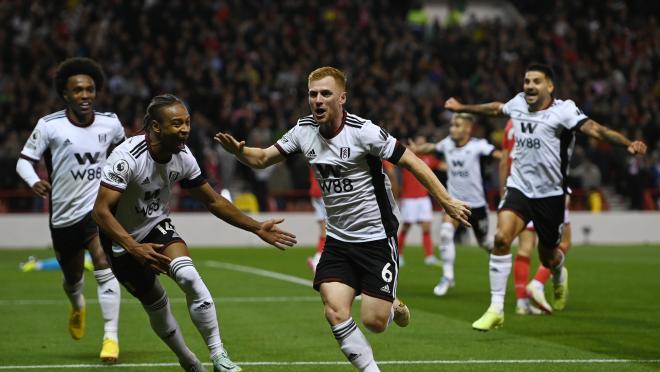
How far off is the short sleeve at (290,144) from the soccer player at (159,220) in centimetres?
64

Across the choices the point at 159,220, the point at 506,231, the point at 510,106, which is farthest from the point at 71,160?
the point at 510,106

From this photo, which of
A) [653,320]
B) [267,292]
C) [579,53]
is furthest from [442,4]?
[653,320]

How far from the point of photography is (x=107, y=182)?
8156 mm

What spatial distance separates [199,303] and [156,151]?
1218 millimetres

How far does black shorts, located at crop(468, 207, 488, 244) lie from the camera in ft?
53.1

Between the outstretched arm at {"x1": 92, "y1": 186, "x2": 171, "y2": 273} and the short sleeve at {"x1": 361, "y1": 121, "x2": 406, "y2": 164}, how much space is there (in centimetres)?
176

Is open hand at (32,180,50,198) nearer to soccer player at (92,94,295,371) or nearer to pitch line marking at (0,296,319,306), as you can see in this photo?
soccer player at (92,94,295,371)

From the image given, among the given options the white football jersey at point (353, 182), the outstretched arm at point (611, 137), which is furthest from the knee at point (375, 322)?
the outstretched arm at point (611, 137)

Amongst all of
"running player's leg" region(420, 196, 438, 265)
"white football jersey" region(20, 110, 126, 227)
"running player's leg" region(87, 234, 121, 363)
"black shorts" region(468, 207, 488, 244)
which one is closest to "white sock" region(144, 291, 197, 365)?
"running player's leg" region(87, 234, 121, 363)

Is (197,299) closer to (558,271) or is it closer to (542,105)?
(542,105)

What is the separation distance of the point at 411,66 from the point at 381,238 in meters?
26.1

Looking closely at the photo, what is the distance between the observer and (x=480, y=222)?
645 inches

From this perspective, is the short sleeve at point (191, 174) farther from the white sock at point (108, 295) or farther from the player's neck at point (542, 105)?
the player's neck at point (542, 105)

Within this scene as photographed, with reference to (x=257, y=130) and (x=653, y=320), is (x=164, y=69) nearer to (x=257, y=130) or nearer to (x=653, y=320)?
(x=257, y=130)
